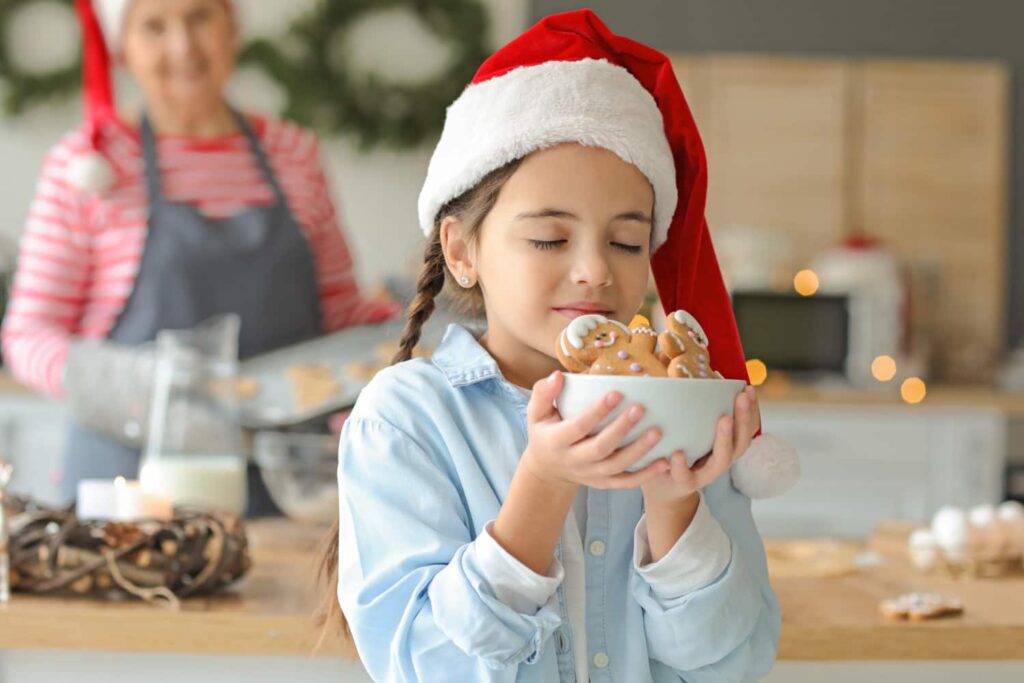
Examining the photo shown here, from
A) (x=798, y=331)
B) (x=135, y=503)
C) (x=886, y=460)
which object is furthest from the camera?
(x=798, y=331)

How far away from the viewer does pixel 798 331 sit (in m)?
3.63

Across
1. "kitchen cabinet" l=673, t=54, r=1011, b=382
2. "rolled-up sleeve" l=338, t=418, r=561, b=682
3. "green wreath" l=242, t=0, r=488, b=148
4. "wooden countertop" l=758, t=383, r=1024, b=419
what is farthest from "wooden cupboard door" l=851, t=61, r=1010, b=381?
"rolled-up sleeve" l=338, t=418, r=561, b=682

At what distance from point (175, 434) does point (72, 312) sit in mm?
498

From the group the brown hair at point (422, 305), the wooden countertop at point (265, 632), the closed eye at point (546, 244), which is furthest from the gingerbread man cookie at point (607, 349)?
the wooden countertop at point (265, 632)

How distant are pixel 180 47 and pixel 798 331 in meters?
2.19

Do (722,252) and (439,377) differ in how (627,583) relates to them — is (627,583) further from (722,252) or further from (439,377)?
(722,252)

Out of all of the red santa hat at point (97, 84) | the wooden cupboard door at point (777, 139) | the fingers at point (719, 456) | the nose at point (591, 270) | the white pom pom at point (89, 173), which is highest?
the wooden cupboard door at point (777, 139)

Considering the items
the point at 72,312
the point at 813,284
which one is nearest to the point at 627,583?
the point at 72,312

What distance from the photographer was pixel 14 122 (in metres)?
3.87

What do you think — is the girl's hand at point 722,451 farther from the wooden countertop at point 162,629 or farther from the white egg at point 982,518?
the white egg at point 982,518

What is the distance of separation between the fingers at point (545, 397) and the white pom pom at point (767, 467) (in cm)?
23

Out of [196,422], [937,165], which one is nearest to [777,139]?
[937,165]

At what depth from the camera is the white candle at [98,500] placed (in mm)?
1301

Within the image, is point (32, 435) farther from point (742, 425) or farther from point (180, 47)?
point (742, 425)
